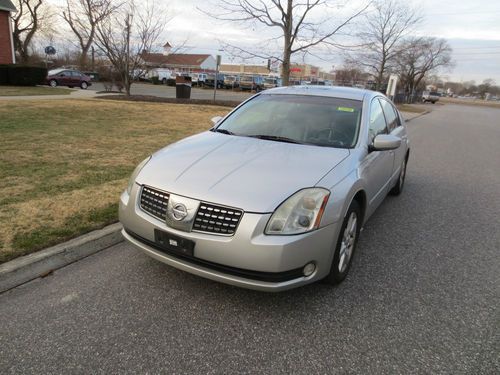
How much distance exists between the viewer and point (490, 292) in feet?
10.5

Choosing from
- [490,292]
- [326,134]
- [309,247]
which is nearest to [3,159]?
[326,134]

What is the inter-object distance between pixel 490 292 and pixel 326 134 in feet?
6.48

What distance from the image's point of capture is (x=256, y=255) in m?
2.43

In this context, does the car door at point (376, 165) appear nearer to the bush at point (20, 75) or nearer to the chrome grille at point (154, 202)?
the chrome grille at point (154, 202)

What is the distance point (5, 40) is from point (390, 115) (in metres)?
29.5

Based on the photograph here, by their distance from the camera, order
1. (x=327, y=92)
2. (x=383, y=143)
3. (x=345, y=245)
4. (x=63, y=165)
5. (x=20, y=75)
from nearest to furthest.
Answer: (x=345, y=245) < (x=383, y=143) < (x=327, y=92) < (x=63, y=165) < (x=20, y=75)

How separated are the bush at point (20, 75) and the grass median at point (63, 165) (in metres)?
13.1

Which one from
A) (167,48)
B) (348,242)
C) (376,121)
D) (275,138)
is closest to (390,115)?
(376,121)

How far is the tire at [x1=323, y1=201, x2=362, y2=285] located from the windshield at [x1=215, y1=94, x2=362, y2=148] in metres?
0.71

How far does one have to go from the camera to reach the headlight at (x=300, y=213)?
98.1 inches

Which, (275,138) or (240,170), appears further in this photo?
(275,138)

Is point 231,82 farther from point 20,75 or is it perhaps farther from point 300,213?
point 300,213

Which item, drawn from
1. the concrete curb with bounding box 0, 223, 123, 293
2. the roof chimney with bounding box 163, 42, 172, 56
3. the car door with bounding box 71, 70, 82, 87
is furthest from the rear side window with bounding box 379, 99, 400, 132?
the car door with bounding box 71, 70, 82, 87

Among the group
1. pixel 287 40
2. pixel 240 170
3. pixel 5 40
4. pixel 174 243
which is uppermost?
pixel 5 40
